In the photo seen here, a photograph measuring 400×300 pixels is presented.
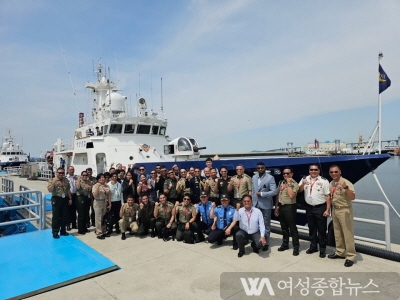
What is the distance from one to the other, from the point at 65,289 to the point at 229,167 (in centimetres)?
461

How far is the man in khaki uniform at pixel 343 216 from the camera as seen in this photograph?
385cm

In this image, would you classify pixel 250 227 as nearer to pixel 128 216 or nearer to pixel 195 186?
pixel 195 186

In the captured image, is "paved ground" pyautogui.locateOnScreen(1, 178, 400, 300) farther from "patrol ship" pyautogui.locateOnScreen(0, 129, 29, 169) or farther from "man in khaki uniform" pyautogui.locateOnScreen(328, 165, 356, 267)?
"patrol ship" pyautogui.locateOnScreen(0, 129, 29, 169)

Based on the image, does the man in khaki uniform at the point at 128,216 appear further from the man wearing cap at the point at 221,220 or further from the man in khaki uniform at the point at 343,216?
the man in khaki uniform at the point at 343,216

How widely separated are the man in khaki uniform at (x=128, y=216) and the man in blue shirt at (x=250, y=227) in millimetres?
2308

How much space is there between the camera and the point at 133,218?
18.6 ft

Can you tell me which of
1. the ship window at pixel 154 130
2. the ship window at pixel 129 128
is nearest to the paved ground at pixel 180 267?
the ship window at pixel 129 128

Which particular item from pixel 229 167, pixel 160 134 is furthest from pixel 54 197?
pixel 160 134

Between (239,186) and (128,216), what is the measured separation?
8.02 ft

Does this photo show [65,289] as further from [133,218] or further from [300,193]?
[300,193]

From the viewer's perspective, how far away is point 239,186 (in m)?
5.03

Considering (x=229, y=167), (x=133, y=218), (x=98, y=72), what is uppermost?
(x=98, y=72)

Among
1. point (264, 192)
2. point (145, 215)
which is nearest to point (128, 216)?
point (145, 215)

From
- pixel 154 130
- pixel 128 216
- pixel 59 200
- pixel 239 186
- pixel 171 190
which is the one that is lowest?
pixel 128 216
